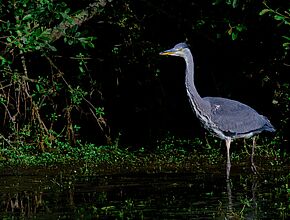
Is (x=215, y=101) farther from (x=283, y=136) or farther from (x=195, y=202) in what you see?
(x=195, y=202)

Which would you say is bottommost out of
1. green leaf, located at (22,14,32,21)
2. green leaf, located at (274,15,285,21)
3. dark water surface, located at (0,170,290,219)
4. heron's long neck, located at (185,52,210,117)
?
dark water surface, located at (0,170,290,219)

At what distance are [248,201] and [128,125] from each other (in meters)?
7.67

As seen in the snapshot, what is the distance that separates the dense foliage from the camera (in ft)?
38.5

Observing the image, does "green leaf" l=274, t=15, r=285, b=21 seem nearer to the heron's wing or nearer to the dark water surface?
the heron's wing

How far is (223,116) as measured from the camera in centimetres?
1055

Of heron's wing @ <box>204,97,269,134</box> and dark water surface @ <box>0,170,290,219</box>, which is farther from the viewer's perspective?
heron's wing @ <box>204,97,269,134</box>

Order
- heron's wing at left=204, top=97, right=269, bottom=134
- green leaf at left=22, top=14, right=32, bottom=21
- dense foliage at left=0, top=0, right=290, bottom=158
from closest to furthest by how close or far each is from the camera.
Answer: heron's wing at left=204, top=97, right=269, bottom=134 < green leaf at left=22, top=14, right=32, bottom=21 < dense foliage at left=0, top=0, right=290, bottom=158

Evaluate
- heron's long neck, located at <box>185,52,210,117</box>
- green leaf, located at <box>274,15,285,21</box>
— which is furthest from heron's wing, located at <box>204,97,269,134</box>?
green leaf, located at <box>274,15,285,21</box>

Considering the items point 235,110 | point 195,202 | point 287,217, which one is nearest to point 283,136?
point 235,110

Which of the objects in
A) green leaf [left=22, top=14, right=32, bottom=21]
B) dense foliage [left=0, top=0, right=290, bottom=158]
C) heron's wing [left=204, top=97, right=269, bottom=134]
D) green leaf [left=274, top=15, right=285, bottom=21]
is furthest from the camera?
dense foliage [left=0, top=0, right=290, bottom=158]

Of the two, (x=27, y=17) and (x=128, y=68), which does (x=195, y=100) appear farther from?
(x=128, y=68)

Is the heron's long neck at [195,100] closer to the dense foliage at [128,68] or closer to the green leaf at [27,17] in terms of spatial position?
the dense foliage at [128,68]

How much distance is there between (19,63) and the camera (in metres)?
13.5

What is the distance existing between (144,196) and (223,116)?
2593 millimetres
